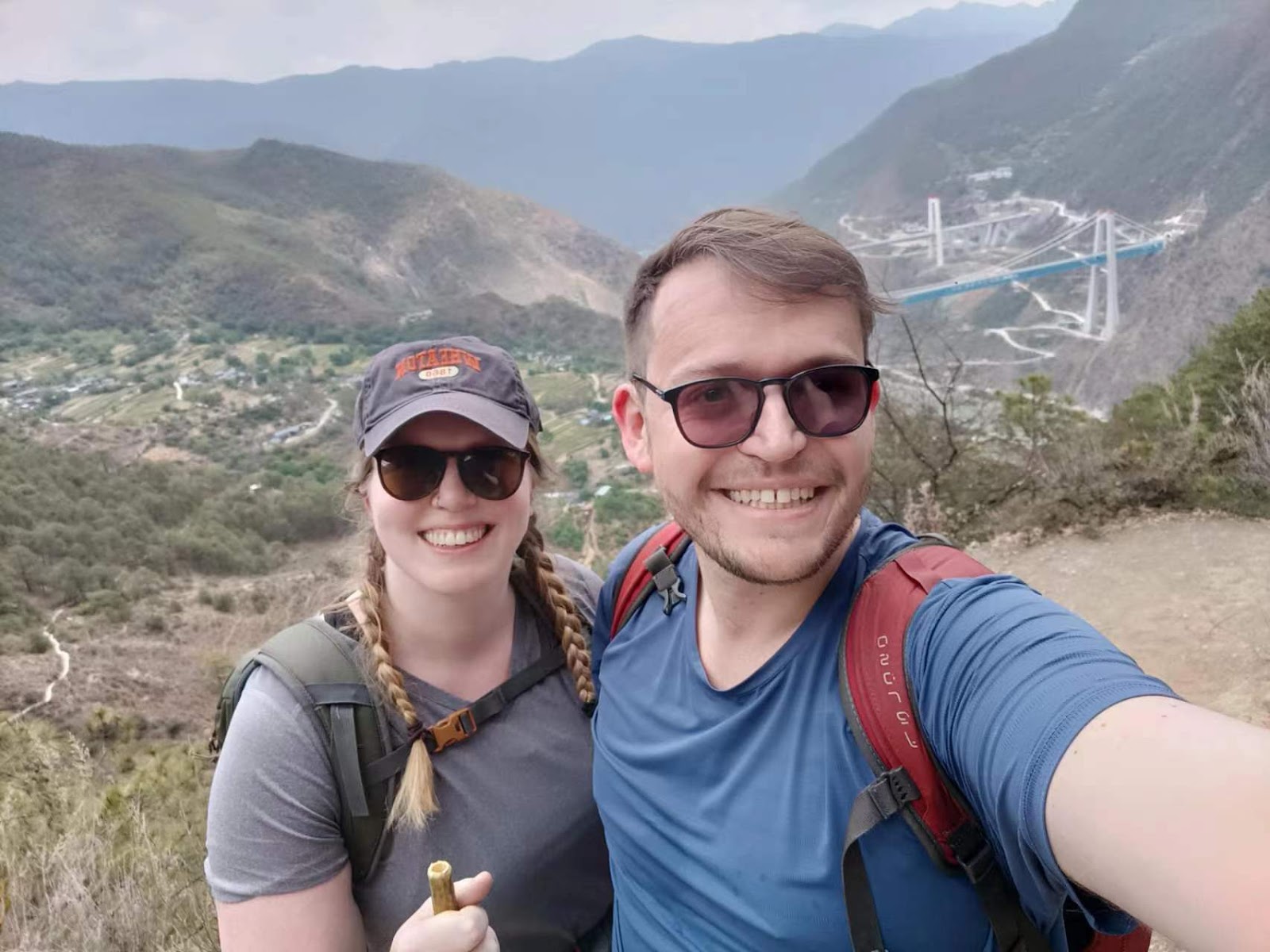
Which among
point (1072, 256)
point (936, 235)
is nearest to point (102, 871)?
point (1072, 256)

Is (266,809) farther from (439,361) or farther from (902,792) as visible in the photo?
(902,792)

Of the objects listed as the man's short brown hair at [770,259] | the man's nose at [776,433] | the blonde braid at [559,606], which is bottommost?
the blonde braid at [559,606]

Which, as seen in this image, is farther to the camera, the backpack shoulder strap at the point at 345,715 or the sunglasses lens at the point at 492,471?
the sunglasses lens at the point at 492,471

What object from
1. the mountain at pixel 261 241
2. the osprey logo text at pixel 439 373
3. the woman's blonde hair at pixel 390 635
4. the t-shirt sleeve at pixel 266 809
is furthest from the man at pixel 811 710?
the mountain at pixel 261 241

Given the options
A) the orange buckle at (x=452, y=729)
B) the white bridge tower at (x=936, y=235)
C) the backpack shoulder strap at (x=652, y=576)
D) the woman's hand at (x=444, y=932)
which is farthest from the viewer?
the white bridge tower at (x=936, y=235)

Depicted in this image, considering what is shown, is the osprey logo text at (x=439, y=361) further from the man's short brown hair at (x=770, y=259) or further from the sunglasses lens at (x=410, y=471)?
the man's short brown hair at (x=770, y=259)

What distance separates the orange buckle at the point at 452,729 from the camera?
1.47 metres

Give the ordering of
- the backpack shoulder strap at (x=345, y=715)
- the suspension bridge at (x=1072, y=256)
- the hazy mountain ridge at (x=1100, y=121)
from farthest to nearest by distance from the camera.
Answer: the hazy mountain ridge at (x=1100, y=121) → the suspension bridge at (x=1072, y=256) → the backpack shoulder strap at (x=345, y=715)

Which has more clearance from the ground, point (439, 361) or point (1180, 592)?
point (439, 361)

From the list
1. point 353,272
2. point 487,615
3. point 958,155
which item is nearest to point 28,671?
point 487,615

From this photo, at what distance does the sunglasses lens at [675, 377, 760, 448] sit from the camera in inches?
49.8

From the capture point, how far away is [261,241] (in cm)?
6869

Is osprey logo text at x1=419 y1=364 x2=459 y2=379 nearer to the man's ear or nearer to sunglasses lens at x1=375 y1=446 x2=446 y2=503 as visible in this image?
sunglasses lens at x1=375 y1=446 x2=446 y2=503

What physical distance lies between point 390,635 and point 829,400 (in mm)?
1009
